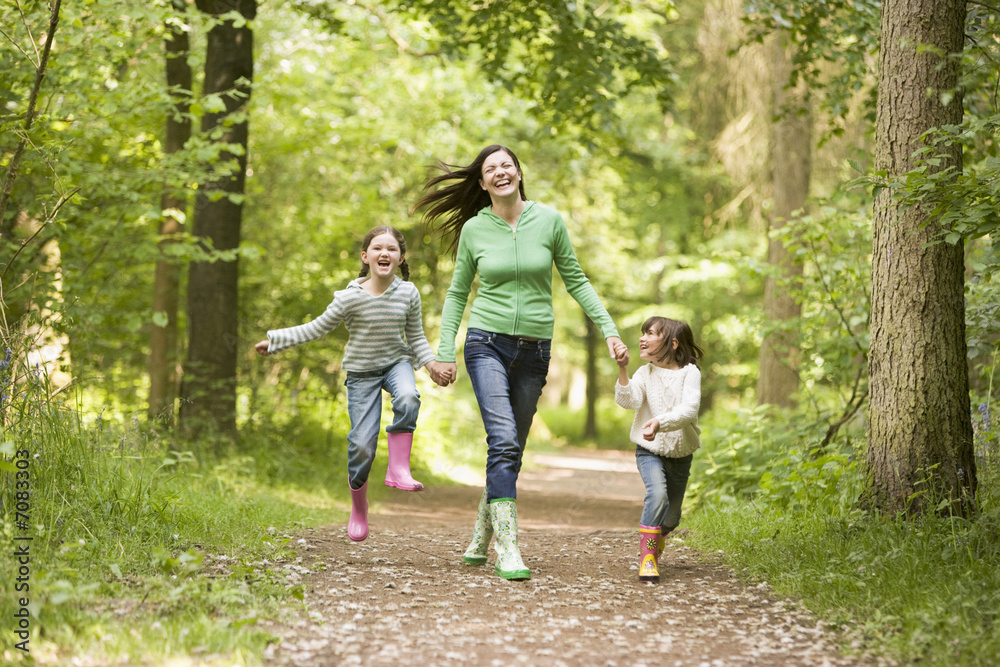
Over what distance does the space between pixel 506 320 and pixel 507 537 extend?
1.14m

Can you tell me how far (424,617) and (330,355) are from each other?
7881mm

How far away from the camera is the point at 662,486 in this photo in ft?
15.4

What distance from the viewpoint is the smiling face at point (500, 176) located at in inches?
187

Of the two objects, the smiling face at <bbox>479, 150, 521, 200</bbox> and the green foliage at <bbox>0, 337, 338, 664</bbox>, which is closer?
the green foliage at <bbox>0, 337, 338, 664</bbox>

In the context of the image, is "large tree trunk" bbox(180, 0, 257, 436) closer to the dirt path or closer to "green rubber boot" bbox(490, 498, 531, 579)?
the dirt path

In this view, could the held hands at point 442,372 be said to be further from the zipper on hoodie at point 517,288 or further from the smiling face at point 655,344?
the smiling face at point 655,344

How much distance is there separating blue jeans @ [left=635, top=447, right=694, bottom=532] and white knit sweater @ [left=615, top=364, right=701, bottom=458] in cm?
7

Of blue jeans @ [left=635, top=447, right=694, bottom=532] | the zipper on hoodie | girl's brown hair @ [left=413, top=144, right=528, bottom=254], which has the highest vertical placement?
girl's brown hair @ [left=413, top=144, right=528, bottom=254]

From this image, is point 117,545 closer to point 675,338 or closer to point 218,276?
point 675,338

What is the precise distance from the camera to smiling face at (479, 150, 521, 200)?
475 cm

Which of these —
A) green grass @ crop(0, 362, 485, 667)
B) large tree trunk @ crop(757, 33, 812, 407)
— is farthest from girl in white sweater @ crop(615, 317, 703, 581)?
large tree trunk @ crop(757, 33, 812, 407)

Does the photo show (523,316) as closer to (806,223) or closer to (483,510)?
(483,510)

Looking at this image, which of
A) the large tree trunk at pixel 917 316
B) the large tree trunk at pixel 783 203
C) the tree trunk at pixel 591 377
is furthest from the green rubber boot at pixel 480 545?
the tree trunk at pixel 591 377

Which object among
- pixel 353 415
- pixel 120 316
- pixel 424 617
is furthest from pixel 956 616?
pixel 120 316
